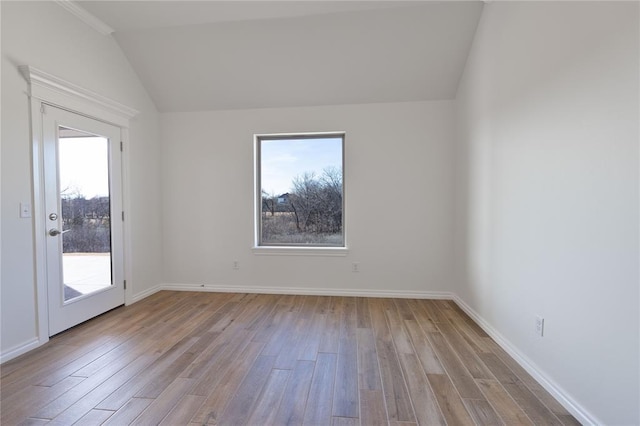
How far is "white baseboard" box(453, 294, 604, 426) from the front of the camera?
154 centimetres

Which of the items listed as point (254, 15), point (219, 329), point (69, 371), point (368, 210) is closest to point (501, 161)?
point (368, 210)

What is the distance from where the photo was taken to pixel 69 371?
2.03 metres

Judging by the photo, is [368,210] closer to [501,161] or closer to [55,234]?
[501,161]

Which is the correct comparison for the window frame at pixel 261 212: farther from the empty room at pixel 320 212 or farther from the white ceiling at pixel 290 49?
the white ceiling at pixel 290 49

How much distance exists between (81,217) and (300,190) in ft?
8.12

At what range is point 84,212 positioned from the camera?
2.88 metres

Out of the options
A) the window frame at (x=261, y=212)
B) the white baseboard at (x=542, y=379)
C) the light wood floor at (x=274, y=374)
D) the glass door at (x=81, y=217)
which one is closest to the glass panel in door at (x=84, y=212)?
the glass door at (x=81, y=217)

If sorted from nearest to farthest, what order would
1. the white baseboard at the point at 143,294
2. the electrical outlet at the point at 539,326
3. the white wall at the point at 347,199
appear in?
the electrical outlet at the point at 539,326 → the white baseboard at the point at 143,294 → the white wall at the point at 347,199

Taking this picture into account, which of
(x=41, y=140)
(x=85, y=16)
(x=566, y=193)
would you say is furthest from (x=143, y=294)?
(x=566, y=193)

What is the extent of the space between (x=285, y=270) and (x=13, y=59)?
3244 mm

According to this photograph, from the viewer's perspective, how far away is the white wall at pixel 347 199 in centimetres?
358

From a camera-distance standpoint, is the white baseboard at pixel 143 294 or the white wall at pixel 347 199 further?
→ the white wall at pixel 347 199

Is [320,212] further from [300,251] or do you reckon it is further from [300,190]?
[300,251]

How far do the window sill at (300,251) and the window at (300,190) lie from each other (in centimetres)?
15
